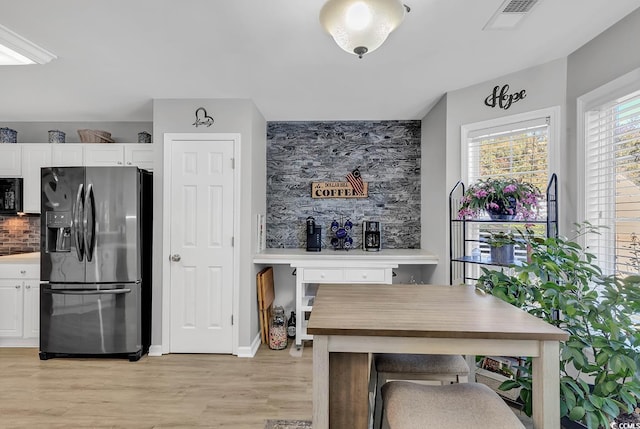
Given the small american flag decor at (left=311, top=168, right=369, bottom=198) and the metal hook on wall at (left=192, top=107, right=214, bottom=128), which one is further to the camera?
the small american flag decor at (left=311, top=168, right=369, bottom=198)

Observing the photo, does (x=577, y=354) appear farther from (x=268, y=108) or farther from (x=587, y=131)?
(x=268, y=108)

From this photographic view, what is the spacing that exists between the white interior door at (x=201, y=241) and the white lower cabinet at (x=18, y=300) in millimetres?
1419

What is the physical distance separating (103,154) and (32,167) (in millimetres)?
772

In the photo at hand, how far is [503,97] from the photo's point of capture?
104 inches

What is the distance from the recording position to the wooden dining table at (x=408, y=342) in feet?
3.77

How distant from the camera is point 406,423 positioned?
1082mm

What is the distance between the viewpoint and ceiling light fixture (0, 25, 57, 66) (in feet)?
6.70

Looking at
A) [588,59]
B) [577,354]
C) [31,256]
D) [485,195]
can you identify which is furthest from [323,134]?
[31,256]

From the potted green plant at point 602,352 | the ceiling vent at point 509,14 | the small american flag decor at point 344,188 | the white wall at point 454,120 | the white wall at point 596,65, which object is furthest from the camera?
the small american flag decor at point 344,188

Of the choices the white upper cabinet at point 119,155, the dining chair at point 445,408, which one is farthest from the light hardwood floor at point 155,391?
the white upper cabinet at point 119,155

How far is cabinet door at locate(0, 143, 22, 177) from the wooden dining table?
3955 millimetres

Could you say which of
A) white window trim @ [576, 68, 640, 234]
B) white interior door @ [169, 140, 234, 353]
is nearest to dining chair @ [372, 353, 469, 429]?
white window trim @ [576, 68, 640, 234]

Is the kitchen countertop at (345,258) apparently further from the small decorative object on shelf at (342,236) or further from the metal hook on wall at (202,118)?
the metal hook on wall at (202,118)

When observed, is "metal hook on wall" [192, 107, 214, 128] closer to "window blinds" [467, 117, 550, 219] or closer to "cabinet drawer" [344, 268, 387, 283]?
"cabinet drawer" [344, 268, 387, 283]
